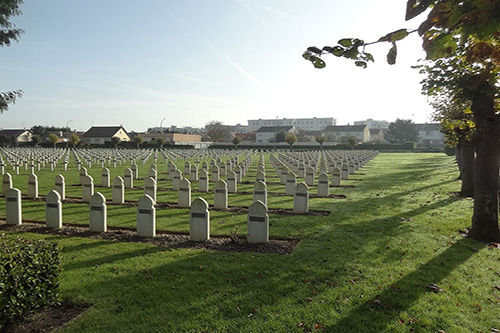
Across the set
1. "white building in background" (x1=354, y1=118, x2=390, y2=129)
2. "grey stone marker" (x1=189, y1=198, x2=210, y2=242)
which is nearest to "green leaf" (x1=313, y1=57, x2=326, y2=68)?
"grey stone marker" (x1=189, y1=198, x2=210, y2=242)

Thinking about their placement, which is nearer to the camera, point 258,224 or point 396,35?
point 396,35

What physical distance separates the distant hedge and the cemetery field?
480mm

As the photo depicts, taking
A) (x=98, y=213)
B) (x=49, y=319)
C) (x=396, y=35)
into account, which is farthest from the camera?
(x=98, y=213)

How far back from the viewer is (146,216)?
8008 mm

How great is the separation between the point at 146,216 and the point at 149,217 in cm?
8

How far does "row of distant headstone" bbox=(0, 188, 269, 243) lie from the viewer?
755cm

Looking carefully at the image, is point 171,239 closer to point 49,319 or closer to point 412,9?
point 49,319

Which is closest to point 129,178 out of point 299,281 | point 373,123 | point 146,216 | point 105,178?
point 105,178

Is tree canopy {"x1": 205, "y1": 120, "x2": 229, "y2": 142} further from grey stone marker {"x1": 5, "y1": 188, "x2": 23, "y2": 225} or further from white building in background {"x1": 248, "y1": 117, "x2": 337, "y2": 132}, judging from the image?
grey stone marker {"x1": 5, "y1": 188, "x2": 23, "y2": 225}

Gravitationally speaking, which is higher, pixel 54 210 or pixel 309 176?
pixel 309 176

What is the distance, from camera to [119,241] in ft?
25.5

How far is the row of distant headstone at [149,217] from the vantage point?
755cm

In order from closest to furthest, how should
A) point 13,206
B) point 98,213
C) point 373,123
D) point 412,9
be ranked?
point 412,9
point 98,213
point 13,206
point 373,123

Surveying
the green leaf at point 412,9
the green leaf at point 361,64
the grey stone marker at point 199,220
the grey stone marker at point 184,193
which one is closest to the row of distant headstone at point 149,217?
the grey stone marker at point 199,220
